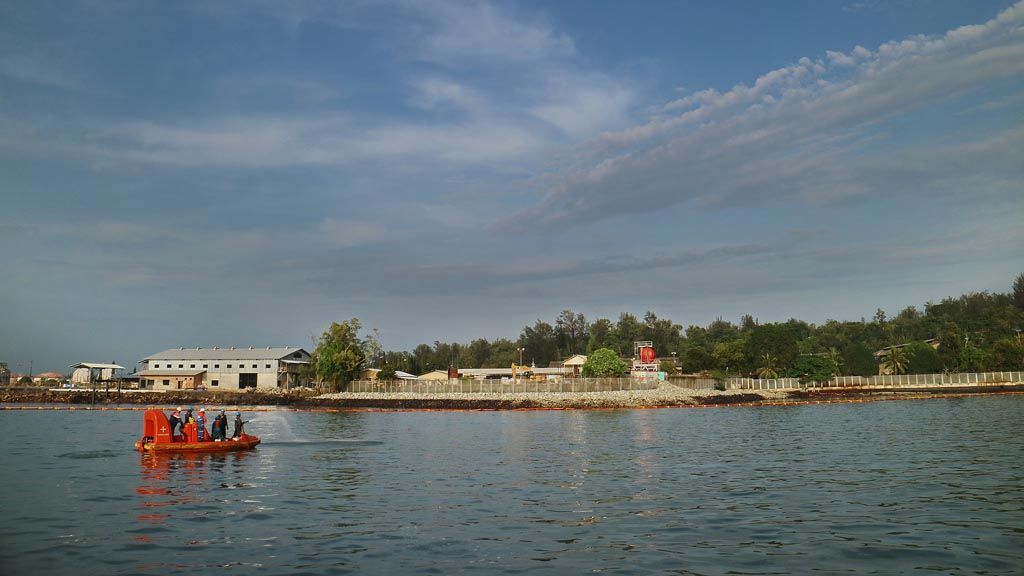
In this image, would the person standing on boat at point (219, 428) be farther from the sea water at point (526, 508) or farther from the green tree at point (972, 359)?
the green tree at point (972, 359)

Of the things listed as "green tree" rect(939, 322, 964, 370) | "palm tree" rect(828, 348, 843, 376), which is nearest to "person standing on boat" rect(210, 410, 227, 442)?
"palm tree" rect(828, 348, 843, 376)

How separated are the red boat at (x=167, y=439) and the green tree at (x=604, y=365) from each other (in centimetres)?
10387

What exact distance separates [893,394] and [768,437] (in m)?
79.8

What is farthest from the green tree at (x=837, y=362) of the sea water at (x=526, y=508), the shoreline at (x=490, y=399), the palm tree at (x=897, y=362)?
the sea water at (x=526, y=508)

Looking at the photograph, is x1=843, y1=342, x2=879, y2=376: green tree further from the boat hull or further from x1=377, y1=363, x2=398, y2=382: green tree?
the boat hull

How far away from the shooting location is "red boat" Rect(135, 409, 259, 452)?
121 feet

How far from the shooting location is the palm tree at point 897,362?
13669 cm

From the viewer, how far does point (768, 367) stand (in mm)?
135125

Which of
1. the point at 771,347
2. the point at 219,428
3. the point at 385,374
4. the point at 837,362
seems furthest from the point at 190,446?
the point at 837,362

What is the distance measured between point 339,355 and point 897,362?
352 ft

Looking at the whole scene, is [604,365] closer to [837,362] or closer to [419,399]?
[419,399]

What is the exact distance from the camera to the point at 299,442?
46406 mm

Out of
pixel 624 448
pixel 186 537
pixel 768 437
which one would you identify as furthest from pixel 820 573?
pixel 768 437

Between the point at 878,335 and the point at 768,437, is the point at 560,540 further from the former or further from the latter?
the point at 878,335
